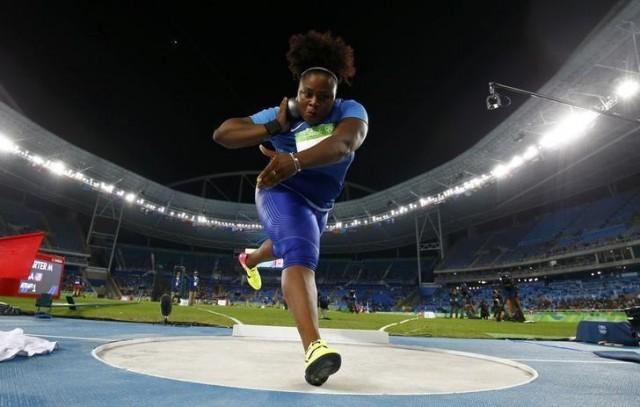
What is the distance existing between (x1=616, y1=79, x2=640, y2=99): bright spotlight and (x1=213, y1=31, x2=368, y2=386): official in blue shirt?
1963 cm

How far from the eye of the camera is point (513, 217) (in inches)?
1470

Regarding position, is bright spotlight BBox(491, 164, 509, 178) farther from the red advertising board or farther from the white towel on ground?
the white towel on ground

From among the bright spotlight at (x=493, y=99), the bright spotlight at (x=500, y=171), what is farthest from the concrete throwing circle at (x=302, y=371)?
the bright spotlight at (x=500, y=171)

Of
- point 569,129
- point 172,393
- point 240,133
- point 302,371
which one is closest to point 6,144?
point 240,133

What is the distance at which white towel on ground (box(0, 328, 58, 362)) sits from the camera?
1994 millimetres

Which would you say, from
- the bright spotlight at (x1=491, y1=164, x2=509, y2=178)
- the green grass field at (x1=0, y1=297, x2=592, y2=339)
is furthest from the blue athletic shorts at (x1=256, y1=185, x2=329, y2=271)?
the bright spotlight at (x1=491, y1=164, x2=509, y2=178)

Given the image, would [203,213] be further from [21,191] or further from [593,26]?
[593,26]

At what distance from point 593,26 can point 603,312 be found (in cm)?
1353

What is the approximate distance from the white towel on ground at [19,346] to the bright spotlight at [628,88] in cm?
2176

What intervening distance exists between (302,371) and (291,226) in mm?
951

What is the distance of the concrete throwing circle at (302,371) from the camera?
1.80 m

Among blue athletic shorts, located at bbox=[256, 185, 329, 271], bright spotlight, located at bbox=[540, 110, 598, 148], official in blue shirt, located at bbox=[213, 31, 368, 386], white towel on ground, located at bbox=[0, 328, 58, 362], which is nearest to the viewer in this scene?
official in blue shirt, located at bbox=[213, 31, 368, 386]

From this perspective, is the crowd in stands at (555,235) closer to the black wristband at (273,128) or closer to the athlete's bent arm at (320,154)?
the athlete's bent arm at (320,154)

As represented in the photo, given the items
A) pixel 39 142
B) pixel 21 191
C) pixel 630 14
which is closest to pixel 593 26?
pixel 630 14
